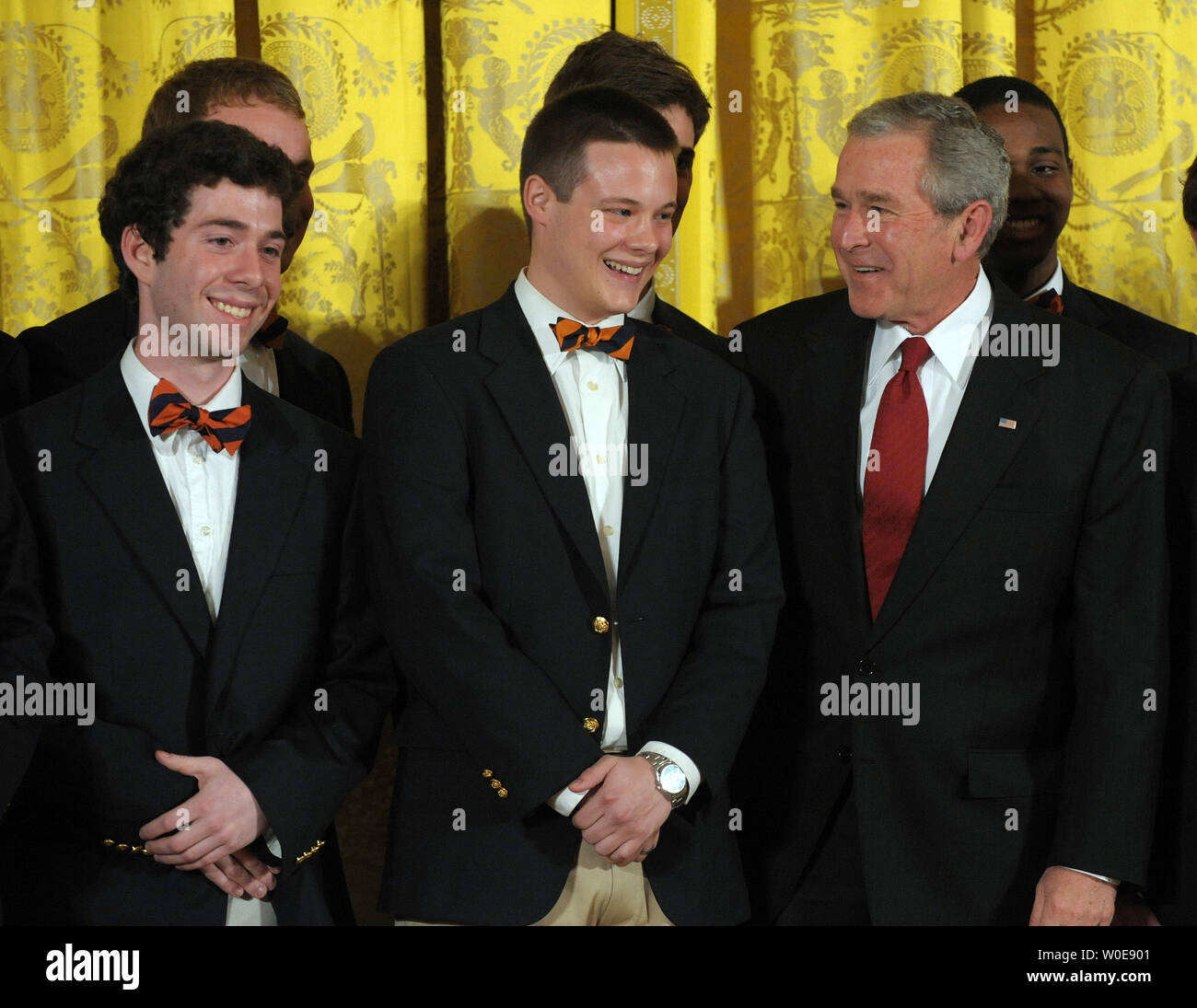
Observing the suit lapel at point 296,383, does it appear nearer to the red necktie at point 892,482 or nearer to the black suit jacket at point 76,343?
the black suit jacket at point 76,343

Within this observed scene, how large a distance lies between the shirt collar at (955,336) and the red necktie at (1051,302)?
1.68 feet

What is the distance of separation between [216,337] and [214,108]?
31.1 inches

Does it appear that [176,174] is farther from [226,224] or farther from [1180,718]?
[1180,718]

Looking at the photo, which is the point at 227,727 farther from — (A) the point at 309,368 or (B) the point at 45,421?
(A) the point at 309,368

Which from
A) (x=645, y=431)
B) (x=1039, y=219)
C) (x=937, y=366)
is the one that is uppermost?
(x=1039, y=219)

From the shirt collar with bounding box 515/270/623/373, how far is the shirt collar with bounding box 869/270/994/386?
20.4 inches

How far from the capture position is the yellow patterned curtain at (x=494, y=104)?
3.48 m

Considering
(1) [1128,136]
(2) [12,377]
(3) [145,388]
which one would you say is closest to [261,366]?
(2) [12,377]

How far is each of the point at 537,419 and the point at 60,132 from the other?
1.75 metres

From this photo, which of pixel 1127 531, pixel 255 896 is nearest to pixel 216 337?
pixel 255 896

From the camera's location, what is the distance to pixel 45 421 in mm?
2447

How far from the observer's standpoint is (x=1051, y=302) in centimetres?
331

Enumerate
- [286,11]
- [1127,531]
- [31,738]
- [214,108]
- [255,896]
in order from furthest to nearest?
[286,11], [214,108], [1127,531], [255,896], [31,738]

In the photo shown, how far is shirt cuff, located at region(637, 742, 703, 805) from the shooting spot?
7.89 ft
